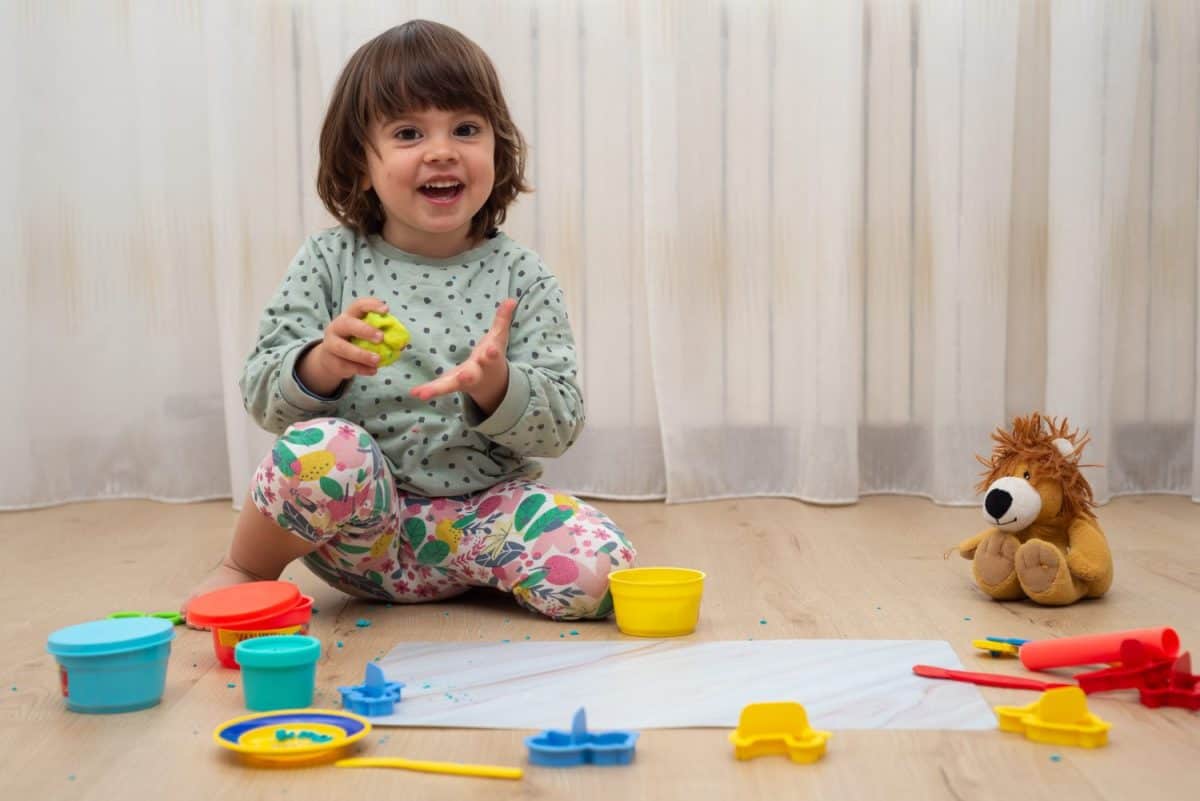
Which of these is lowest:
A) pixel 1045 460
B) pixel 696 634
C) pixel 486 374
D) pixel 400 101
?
pixel 696 634

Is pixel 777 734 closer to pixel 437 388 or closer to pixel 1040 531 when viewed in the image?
pixel 437 388

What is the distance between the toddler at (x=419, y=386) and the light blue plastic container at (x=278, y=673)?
258 mm

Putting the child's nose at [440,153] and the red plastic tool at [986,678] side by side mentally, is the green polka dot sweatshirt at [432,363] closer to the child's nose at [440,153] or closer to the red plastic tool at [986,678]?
the child's nose at [440,153]

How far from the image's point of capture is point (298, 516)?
1.20m

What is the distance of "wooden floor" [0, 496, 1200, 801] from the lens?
0.79 meters

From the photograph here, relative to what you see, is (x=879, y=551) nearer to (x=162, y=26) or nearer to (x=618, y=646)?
(x=618, y=646)

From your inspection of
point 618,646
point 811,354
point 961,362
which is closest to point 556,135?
point 811,354

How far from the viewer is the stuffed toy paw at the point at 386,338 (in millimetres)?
1136

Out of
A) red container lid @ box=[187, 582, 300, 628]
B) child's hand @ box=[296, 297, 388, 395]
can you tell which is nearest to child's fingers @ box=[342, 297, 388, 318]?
child's hand @ box=[296, 297, 388, 395]

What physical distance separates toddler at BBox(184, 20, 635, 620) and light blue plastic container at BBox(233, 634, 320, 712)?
258 millimetres

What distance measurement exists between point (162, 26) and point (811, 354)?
1033mm

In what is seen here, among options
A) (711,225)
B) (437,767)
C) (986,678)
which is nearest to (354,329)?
(437,767)

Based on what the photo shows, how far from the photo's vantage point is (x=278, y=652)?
0.92 m

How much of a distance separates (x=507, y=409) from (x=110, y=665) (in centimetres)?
42
